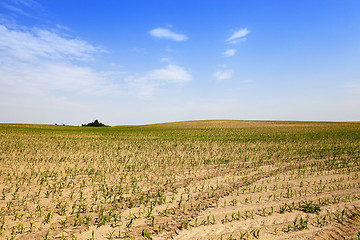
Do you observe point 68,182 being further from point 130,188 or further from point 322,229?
point 322,229

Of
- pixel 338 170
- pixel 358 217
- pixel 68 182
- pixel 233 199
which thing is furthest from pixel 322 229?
pixel 68 182

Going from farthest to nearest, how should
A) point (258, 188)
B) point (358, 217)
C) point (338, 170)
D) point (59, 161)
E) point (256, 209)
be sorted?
point (59, 161) → point (338, 170) → point (258, 188) → point (256, 209) → point (358, 217)

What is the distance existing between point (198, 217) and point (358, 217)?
4333 millimetres

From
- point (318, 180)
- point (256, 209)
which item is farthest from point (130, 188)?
point (318, 180)

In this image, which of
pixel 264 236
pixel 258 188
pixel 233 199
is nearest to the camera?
pixel 264 236

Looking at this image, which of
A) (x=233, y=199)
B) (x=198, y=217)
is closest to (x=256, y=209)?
(x=233, y=199)

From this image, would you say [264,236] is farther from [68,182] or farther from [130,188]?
[68,182]

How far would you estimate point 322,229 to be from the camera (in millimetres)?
5316

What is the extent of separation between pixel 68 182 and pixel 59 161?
16.5 feet

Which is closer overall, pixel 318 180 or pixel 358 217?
pixel 358 217

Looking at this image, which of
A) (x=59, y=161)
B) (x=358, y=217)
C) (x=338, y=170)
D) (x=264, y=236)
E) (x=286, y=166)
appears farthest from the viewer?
(x=59, y=161)

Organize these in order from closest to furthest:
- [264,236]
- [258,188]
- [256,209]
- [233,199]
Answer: [264,236]
[256,209]
[233,199]
[258,188]

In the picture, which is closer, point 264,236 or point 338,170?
point 264,236

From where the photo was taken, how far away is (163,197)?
7.59 m
